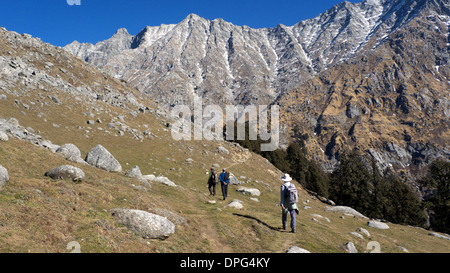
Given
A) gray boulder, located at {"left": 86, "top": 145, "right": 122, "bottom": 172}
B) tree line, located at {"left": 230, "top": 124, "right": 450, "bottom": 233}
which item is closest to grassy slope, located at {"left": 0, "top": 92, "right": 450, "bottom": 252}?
gray boulder, located at {"left": 86, "top": 145, "right": 122, "bottom": 172}

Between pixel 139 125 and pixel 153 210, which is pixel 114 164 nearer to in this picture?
pixel 153 210

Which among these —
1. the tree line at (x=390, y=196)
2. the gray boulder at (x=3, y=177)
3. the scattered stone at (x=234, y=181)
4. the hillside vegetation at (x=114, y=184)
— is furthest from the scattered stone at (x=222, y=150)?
the gray boulder at (x=3, y=177)

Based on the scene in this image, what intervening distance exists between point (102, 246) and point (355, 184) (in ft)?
239

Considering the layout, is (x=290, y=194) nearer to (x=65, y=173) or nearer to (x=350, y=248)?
(x=350, y=248)

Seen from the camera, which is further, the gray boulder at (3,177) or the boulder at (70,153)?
the boulder at (70,153)

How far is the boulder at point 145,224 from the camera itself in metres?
13.6

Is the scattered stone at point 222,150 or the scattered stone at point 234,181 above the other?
the scattered stone at point 222,150

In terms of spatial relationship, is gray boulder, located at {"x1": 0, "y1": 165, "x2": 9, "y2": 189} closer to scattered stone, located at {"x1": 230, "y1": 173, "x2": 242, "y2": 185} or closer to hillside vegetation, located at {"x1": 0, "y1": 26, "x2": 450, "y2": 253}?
hillside vegetation, located at {"x1": 0, "y1": 26, "x2": 450, "y2": 253}

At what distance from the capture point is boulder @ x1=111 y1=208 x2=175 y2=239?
537 inches

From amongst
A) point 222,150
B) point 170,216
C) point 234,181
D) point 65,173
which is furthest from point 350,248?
point 222,150

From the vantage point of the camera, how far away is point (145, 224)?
1385cm

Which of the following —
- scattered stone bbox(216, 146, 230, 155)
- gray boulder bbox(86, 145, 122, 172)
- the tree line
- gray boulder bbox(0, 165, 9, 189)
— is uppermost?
scattered stone bbox(216, 146, 230, 155)

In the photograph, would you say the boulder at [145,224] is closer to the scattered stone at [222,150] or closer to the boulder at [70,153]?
the boulder at [70,153]

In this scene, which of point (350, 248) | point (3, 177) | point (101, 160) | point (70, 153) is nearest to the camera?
point (3, 177)
